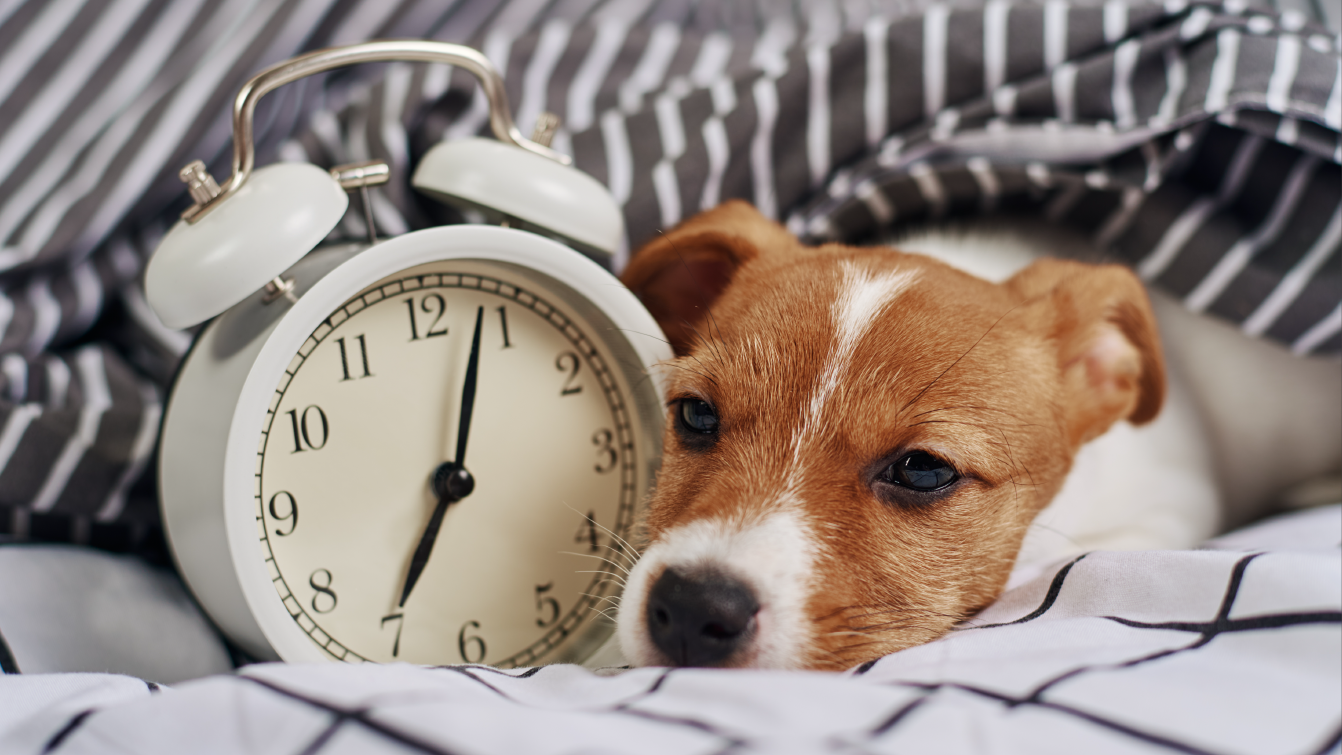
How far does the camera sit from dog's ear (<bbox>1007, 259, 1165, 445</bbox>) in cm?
131

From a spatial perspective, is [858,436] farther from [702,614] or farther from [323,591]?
[323,591]

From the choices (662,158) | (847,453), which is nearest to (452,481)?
(847,453)

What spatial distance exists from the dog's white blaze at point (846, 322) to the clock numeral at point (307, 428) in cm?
59

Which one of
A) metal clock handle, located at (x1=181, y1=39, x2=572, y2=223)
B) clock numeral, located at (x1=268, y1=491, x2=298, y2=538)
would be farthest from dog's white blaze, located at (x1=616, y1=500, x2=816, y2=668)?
metal clock handle, located at (x1=181, y1=39, x2=572, y2=223)

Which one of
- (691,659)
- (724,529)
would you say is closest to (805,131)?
(724,529)

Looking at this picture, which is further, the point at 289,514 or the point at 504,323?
the point at 504,323

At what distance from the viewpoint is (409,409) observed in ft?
3.56

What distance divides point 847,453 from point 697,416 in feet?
0.73

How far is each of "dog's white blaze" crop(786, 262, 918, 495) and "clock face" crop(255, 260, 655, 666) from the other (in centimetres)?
27

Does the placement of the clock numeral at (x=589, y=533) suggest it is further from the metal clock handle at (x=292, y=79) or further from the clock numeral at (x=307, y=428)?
the metal clock handle at (x=292, y=79)

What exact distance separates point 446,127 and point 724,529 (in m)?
0.96

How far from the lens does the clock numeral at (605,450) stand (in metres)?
1.21

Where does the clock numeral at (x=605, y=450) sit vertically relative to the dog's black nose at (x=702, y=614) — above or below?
above

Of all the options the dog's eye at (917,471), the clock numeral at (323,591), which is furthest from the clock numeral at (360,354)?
the dog's eye at (917,471)
